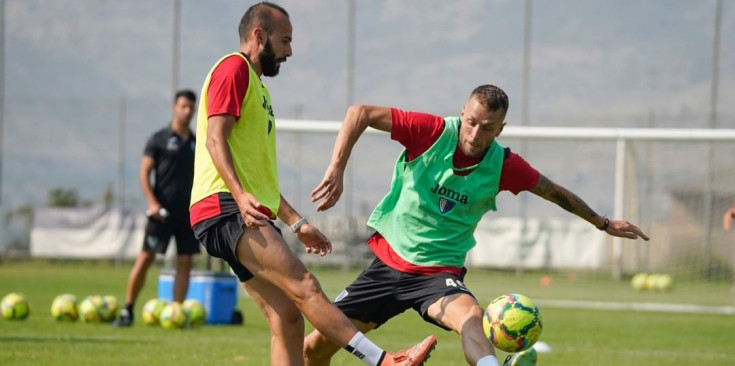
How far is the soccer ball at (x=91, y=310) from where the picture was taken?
12172mm

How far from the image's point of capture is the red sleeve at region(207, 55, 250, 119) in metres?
5.84

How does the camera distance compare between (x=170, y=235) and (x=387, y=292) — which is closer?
→ (x=387, y=292)

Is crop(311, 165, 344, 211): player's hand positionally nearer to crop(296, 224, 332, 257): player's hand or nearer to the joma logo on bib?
crop(296, 224, 332, 257): player's hand

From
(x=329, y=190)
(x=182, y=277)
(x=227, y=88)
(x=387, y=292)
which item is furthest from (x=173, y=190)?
(x=227, y=88)

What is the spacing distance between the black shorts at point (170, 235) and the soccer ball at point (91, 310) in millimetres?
943

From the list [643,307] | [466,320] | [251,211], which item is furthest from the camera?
[643,307]

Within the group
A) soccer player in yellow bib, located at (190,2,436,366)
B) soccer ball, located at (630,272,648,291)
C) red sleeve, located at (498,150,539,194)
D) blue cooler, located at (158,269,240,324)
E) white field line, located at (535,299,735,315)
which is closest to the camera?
soccer player in yellow bib, located at (190,2,436,366)

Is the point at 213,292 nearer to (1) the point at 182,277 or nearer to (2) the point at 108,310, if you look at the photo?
(1) the point at 182,277

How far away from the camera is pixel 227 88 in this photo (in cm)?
586

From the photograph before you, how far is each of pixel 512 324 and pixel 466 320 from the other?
0.60 meters

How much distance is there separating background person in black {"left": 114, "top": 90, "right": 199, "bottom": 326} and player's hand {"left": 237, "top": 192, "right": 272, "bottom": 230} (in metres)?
6.50

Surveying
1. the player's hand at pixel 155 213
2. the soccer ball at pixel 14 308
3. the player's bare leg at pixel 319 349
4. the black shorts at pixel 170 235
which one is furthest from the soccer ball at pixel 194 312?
the player's bare leg at pixel 319 349

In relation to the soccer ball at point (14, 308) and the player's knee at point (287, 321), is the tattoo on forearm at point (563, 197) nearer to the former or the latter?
the player's knee at point (287, 321)

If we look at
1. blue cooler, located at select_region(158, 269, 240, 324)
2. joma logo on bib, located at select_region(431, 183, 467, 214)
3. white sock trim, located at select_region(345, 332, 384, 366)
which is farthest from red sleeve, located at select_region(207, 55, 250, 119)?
blue cooler, located at select_region(158, 269, 240, 324)
